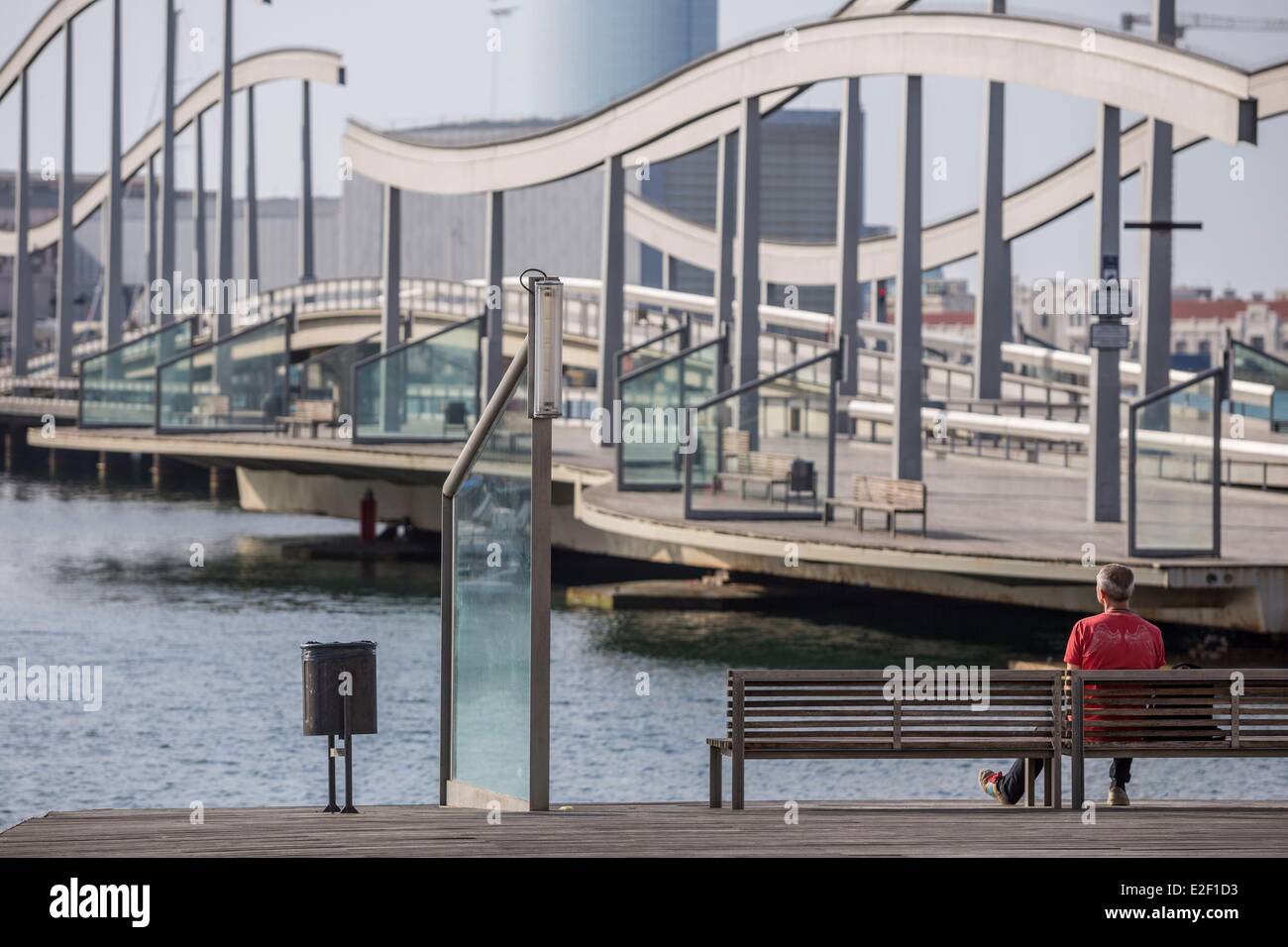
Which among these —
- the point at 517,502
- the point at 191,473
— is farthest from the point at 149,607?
the point at 191,473

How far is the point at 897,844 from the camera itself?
1010 cm

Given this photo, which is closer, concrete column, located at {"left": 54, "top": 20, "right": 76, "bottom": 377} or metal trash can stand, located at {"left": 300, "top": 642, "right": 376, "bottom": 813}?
metal trash can stand, located at {"left": 300, "top": 642, "right": 376, "bottom": 813}

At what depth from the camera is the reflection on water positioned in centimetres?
1911

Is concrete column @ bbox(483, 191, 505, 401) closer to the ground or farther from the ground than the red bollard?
farther from the ground

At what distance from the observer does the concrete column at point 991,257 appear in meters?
34.5

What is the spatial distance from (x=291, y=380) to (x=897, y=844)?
35.8 meters

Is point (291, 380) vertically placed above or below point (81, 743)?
above

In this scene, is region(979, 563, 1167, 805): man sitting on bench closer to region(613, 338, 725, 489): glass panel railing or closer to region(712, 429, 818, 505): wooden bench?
region(712, 429, 818, 505): wooden bench

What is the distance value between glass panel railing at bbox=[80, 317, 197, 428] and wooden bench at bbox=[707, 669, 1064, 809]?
114ft

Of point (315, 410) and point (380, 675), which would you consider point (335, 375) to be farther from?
point (380, 675)

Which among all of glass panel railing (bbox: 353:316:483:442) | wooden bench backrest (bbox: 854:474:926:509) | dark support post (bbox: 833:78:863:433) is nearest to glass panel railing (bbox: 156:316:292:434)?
glass panel railing (bbox: 353:316:483:442)

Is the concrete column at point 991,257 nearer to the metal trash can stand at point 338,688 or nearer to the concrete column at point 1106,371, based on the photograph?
the concrete column at point 1106,371

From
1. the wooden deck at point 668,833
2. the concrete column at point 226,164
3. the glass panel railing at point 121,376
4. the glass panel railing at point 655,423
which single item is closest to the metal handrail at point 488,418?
the wooden deck at point 668,833
